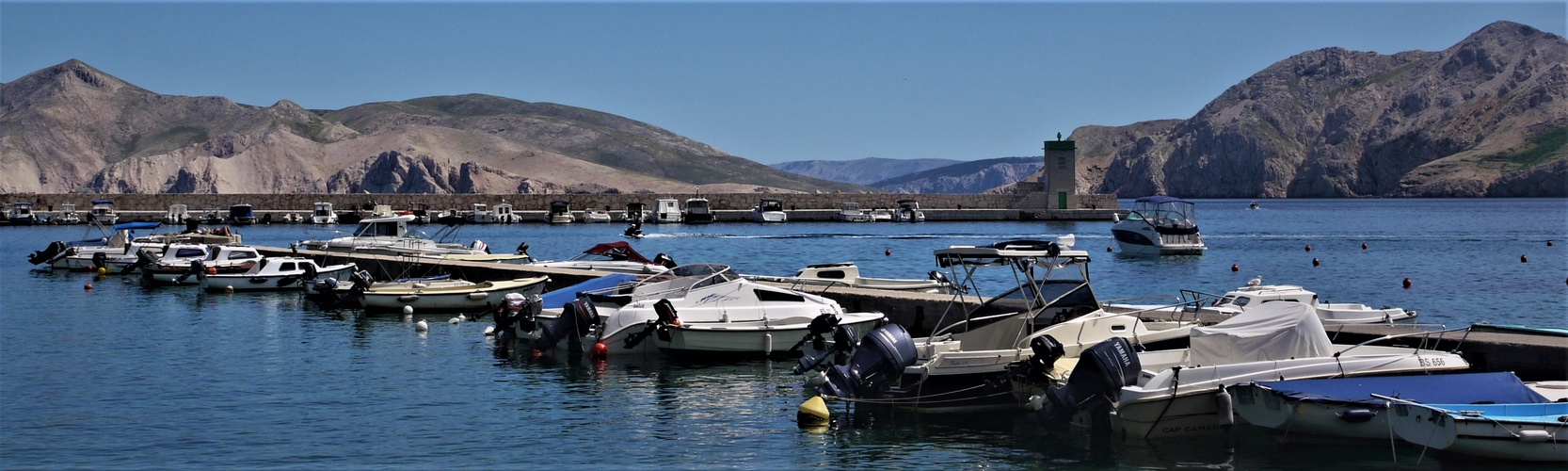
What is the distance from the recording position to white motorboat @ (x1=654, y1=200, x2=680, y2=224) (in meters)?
109

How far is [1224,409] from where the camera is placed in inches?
592

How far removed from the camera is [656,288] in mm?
24781

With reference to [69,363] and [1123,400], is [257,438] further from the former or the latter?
[1123,400]

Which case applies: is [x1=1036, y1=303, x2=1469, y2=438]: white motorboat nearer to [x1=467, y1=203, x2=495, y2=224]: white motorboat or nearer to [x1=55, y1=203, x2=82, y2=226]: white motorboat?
[x1=467, y1=203, x2=495, y2=224]: white motorboat

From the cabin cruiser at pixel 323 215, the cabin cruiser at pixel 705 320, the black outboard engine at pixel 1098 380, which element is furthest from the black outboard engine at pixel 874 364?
the cabin cruiser at pixel 323 215

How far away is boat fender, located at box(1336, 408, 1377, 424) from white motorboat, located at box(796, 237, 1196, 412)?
3678 mm

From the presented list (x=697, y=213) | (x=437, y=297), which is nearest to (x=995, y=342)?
(x=437, y=297)

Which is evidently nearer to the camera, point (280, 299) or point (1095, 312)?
point (1095, 312)

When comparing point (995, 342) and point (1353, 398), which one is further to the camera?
point (995, 342)

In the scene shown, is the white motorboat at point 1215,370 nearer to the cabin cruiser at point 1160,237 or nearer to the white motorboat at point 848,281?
the white motorboat at point 848,281

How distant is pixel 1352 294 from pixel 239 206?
→ 3533 inches

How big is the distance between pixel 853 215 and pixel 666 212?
55.3 ft

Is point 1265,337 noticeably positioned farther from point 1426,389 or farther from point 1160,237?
point 1160,237

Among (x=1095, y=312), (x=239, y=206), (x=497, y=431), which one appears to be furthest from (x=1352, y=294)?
(x=239, y=206)
